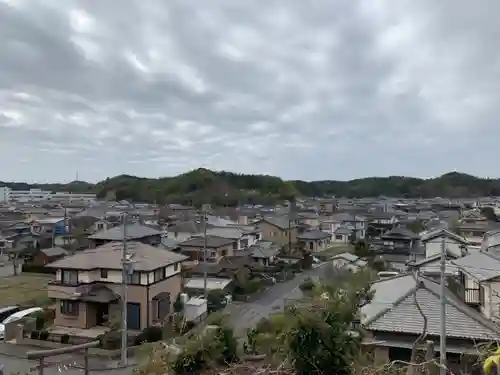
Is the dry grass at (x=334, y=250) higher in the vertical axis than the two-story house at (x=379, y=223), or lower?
lower

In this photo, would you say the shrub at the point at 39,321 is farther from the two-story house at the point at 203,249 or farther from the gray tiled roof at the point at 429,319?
the gray tiled roof at the point at 429,319

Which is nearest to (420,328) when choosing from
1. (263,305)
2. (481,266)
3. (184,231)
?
(481,266)

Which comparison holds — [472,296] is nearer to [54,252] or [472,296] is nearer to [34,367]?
[34,367]

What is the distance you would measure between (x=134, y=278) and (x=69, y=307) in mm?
2439

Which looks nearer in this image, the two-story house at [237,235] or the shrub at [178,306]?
the shrub at [178,306]

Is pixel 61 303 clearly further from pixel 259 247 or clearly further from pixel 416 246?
pixel 416 246

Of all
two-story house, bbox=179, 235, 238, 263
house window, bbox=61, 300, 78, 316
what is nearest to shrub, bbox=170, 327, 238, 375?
house window, bbox=61, 300, 78, 316

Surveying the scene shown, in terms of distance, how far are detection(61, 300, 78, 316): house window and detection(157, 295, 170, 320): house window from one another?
111 inches

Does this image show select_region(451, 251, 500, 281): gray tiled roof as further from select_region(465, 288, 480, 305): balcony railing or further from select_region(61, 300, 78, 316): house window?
select_region(61, 300, 78, 316): house window

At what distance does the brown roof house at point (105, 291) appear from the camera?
14820 millimetres

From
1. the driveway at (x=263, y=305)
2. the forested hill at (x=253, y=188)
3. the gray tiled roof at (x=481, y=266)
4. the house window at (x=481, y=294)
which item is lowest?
the driveway at (x=263, y=305)

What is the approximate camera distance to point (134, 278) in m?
15.1

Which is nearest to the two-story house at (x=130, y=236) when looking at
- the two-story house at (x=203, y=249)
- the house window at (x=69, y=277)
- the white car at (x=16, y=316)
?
the two-story house at (x=203, y=249)

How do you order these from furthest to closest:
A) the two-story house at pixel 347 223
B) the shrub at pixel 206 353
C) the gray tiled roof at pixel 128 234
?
the two-story house at pixel 347 223, the gray tiled roof at pixel 128 234, the shrub at pixel 206 353
